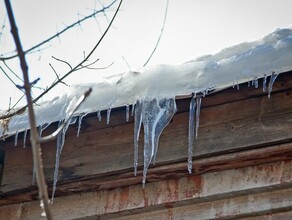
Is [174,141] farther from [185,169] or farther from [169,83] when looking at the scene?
[169,83]

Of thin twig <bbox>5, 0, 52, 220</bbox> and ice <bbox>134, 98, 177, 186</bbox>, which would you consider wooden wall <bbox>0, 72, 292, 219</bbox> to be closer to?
ice <bbox>134, 98, 177, 186</bbox>

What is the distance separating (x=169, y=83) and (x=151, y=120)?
18 cm

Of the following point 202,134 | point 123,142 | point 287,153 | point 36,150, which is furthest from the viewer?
point 123,142

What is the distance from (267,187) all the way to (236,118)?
1.02ft

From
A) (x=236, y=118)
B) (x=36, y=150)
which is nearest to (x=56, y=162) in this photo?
(x=236, y=118)

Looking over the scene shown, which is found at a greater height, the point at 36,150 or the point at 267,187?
the point at 36,150

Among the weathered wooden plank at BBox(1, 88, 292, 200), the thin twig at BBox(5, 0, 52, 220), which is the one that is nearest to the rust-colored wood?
the weathered wooden plank at BBox(1, 88, 292, 200)

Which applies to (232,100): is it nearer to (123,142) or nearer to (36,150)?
(123,142)

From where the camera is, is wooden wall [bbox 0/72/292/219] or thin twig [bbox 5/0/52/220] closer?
thin twig [bbox 5/0/52/220]

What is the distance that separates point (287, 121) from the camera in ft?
7.71

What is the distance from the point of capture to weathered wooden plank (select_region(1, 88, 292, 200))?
7.80 feet

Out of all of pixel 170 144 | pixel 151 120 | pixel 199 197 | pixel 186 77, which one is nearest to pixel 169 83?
pixel 186 77

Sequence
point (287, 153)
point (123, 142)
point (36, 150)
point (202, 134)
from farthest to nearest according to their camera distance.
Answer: point (123, 142), point (202, 134), point (287, 153), point (36, 150)

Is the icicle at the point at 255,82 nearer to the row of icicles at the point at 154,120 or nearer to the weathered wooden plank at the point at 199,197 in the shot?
the row of icicles at the point at 154,120
